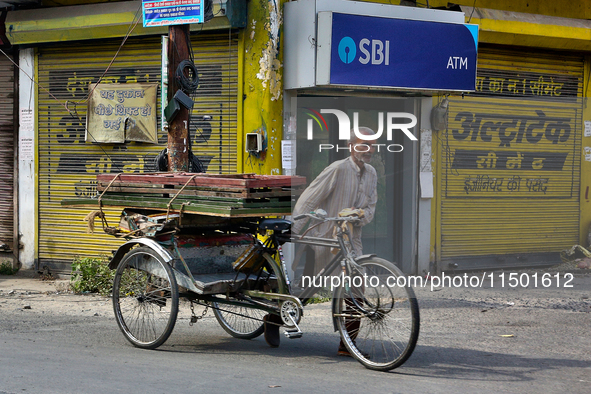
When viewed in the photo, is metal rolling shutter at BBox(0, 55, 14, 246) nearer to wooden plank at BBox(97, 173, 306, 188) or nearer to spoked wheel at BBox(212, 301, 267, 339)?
wooden plank at BBox(97, 173, 306, 188)

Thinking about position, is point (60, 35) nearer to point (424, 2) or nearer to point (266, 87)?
point (266, 87)

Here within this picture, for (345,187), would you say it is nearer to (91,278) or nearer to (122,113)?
(91,278)

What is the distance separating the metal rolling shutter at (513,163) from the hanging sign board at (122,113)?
14.5 ft

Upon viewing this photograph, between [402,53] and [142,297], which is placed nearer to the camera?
[142,297]

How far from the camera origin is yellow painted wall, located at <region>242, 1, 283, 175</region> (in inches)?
363

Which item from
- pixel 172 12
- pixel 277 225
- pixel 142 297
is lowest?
pixel 142 297

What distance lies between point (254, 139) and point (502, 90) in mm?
4398

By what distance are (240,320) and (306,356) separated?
0.97 meters

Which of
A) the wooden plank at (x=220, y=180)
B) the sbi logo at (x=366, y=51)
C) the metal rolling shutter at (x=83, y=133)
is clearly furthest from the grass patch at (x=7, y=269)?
the sbi logo at (x=366, y=51)

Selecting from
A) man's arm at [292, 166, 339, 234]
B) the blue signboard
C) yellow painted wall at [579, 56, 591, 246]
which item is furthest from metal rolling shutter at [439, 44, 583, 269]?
man's arm at [292, 166, 339, 234]

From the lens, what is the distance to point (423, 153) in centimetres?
1060

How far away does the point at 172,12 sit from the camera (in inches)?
304

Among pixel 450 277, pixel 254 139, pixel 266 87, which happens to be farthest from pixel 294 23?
pixel 450 277

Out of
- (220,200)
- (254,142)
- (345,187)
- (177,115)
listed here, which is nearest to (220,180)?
(220,200)
